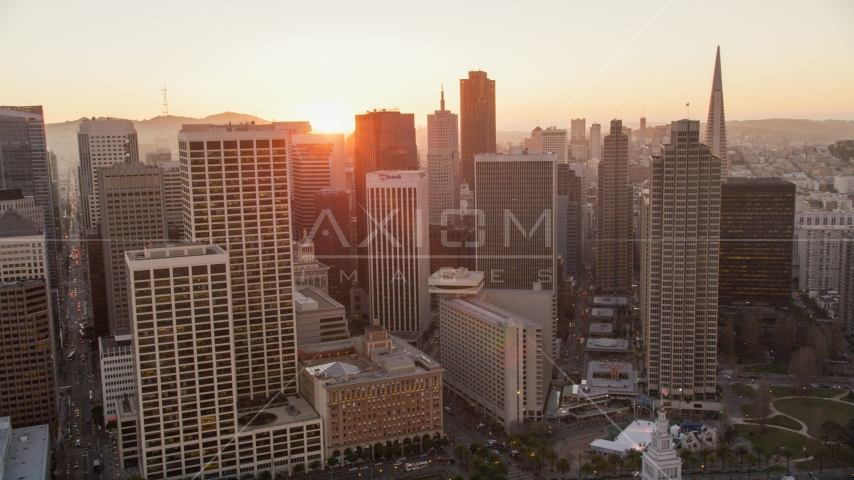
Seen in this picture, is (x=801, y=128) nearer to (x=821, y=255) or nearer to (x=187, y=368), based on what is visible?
(x=821, y=255)

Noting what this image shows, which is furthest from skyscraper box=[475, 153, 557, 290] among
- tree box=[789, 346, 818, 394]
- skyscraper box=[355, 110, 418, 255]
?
skyscraper box=[355, 110, 418, 255]

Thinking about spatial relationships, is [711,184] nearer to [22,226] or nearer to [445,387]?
[445,387]

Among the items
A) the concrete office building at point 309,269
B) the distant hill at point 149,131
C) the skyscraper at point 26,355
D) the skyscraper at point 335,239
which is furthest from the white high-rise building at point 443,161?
the skyscraper at point 26,355

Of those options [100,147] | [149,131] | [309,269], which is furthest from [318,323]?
[100,147]

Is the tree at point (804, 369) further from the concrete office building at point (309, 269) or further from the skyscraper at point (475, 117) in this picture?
the skyscraper at point (475, 117)

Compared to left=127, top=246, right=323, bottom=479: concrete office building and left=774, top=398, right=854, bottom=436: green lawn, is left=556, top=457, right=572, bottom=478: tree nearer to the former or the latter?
left=127, top=246, right=323, bottom=479: concrete office building

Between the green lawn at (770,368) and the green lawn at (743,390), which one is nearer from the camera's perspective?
the green lawn at (743,390)
